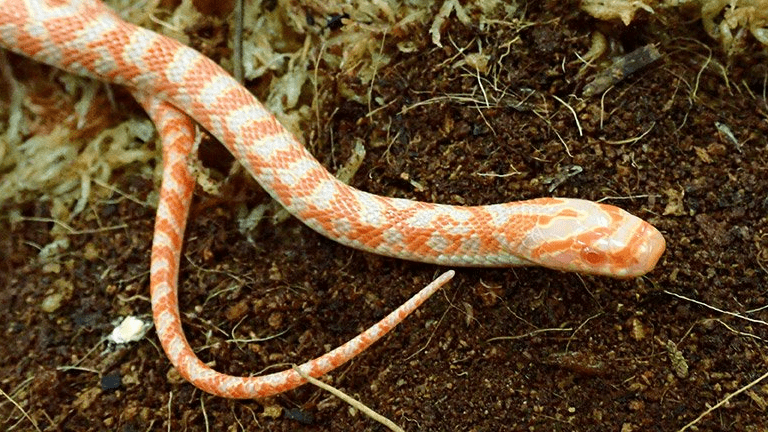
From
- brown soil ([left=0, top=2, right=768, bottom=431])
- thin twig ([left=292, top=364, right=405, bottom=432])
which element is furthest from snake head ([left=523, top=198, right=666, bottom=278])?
thin twig ([left=292, top=364, right=405, bottom=432])

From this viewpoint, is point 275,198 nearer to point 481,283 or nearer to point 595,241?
point 481,283

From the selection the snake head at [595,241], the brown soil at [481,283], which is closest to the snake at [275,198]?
the snake head at [595,241]

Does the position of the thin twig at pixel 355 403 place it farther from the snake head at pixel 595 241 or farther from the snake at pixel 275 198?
the snake head at pixel 595 241

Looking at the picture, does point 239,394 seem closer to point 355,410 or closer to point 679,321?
point 355,410

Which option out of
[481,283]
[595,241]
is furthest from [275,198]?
[595,241]

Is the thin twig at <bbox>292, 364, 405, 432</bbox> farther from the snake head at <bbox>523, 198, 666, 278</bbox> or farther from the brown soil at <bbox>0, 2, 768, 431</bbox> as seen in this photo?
the snake head at <bbox>523, 198, 666, 278</bbox>

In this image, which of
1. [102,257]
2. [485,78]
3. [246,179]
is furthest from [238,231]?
[485,78]
